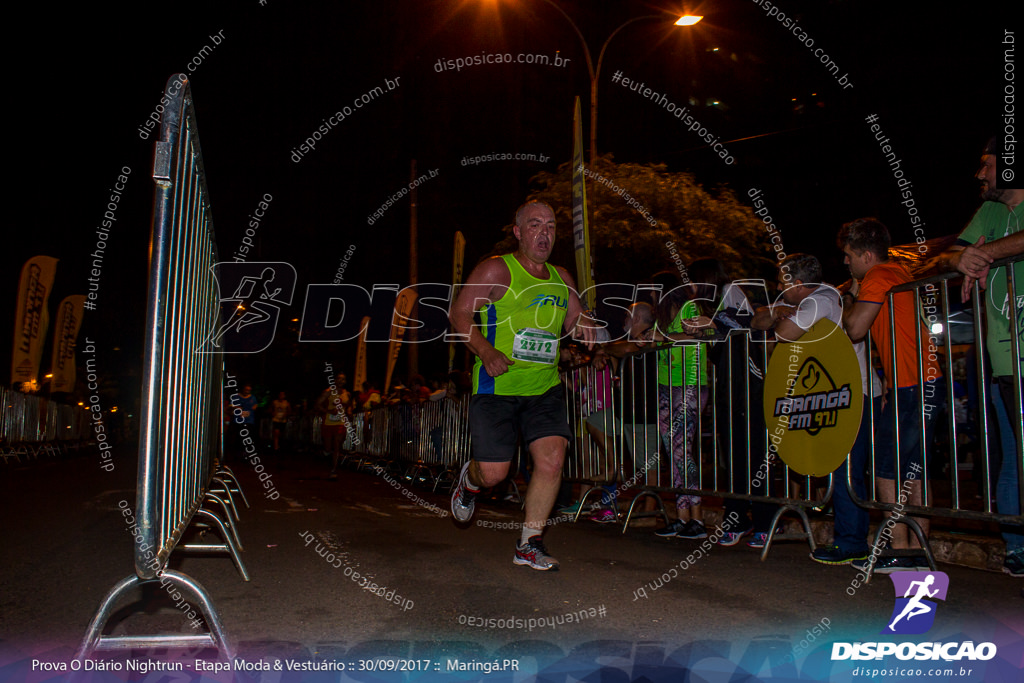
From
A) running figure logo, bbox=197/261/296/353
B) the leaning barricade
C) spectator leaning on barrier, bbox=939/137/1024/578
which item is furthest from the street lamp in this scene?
spectator leaning on barrier, bbox=939/137/1024/578

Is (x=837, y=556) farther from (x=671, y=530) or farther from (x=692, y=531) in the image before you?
(x=671, y=530)

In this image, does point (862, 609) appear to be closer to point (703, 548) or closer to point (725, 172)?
point (703, 548)

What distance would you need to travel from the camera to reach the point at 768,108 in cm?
1989

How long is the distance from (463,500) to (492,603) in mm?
1784

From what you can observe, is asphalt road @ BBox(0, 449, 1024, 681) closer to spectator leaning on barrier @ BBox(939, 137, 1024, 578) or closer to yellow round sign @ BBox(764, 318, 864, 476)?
spectator leaning on barrier @ BBox(939, 137, 1024, 578)

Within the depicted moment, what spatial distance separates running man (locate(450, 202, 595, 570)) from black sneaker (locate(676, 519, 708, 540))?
1.60 metres

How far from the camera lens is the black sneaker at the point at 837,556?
189 inches

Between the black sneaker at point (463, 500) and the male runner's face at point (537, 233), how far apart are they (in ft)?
4.89

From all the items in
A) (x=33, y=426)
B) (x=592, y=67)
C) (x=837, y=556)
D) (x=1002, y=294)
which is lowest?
(x=33, y=426)

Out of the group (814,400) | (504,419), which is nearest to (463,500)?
(504,419)

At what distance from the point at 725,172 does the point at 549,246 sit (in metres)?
18.5

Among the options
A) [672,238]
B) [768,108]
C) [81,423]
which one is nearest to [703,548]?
[672,238]

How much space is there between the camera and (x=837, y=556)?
4812 millimetres

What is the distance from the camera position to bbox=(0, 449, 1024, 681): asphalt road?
9.59ft
